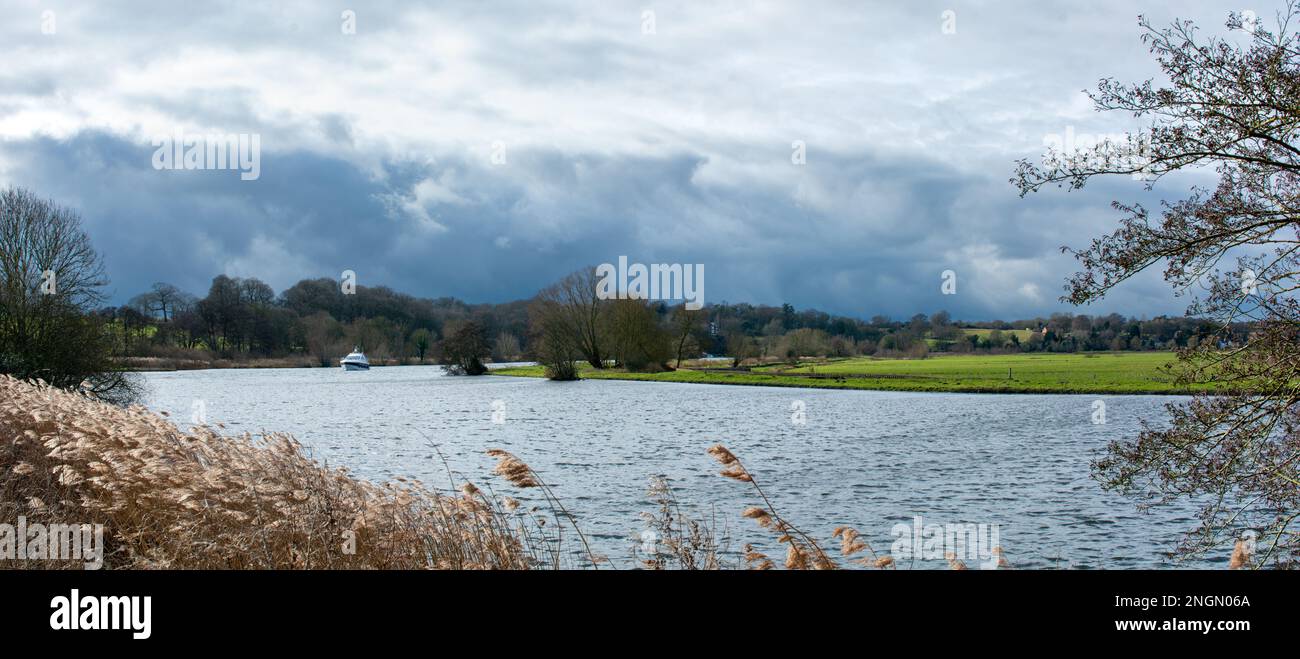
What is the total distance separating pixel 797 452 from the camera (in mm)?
28250

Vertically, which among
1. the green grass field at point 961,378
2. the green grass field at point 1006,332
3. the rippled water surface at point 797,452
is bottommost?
the rippled water surface at point 797,452

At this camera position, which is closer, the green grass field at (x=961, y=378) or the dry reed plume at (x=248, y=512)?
the dry reed plume at (x=248, y=512)

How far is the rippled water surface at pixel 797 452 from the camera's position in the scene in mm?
16469

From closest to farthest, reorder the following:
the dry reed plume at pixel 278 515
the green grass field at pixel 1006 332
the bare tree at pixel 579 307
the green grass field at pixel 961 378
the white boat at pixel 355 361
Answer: the dry reed plume at pixel 278 515
the green grass field at pixel 961 378
the bare tree at pixel 579 307
the white boat at pixel 355 361
the green grass field at pixel 1006 332

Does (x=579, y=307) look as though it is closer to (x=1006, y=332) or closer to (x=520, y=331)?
(x=520, y=331)

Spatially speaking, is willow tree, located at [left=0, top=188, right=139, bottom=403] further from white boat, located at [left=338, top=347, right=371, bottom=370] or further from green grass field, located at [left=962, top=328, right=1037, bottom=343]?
green grass field, located at [left=962, top=328, right=1037, bottom=343]

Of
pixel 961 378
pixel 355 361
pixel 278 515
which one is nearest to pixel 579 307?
pixel 355 361

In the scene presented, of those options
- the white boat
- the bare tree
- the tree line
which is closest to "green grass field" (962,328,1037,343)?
the tree line

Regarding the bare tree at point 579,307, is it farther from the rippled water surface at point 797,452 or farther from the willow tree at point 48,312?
the willow tree at point 48,312

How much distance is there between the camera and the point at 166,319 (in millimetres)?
108250

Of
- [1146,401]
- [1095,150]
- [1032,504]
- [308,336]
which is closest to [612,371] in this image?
[308,336]

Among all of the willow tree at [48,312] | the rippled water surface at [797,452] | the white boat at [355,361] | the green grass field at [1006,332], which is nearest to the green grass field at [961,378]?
the rippled water surface at [797,452]

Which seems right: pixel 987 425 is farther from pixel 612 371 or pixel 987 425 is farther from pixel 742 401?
pixel 612 371

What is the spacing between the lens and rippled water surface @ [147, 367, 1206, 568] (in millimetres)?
16469
